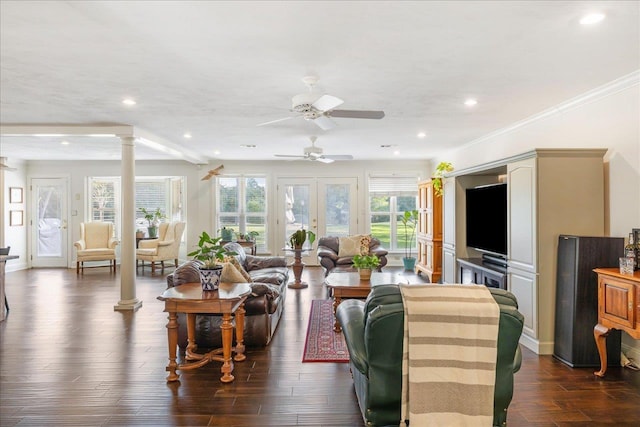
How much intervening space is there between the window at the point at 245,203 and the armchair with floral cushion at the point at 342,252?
8.01ft

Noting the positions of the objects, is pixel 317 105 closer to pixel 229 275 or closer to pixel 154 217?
pixel 229 275

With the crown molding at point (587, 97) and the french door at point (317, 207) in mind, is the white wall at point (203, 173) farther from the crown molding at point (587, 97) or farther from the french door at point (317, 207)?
the crown molding at point (587, 97)

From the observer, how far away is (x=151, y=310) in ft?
17.6

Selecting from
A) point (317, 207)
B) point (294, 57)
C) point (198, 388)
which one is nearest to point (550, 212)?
point (294, 57)

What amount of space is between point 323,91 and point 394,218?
19.7ft

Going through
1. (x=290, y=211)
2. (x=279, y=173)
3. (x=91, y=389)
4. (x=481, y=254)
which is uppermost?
(x=279, y=173)

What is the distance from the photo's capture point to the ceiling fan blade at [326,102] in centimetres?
304

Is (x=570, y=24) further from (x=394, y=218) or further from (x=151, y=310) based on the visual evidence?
(x=394, y=218)

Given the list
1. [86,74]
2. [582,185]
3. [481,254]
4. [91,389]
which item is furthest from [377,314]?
[481,254]

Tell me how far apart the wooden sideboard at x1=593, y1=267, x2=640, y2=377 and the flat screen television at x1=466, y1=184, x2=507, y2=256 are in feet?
4.28

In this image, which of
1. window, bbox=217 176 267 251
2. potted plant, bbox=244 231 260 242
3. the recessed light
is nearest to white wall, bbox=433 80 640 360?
the recessed light

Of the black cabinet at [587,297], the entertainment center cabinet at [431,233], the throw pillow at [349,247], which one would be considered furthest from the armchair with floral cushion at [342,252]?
the black cabinet at [587,297]

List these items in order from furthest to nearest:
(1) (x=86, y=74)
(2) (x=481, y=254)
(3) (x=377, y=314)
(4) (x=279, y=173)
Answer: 1. (4) (x=279, y=173)
2. (2) (x=481, y=254)
3. (1) (x=86, y=74)
4. (3) (x=377, y=314)

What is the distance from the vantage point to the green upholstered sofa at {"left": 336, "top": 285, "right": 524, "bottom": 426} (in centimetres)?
210
